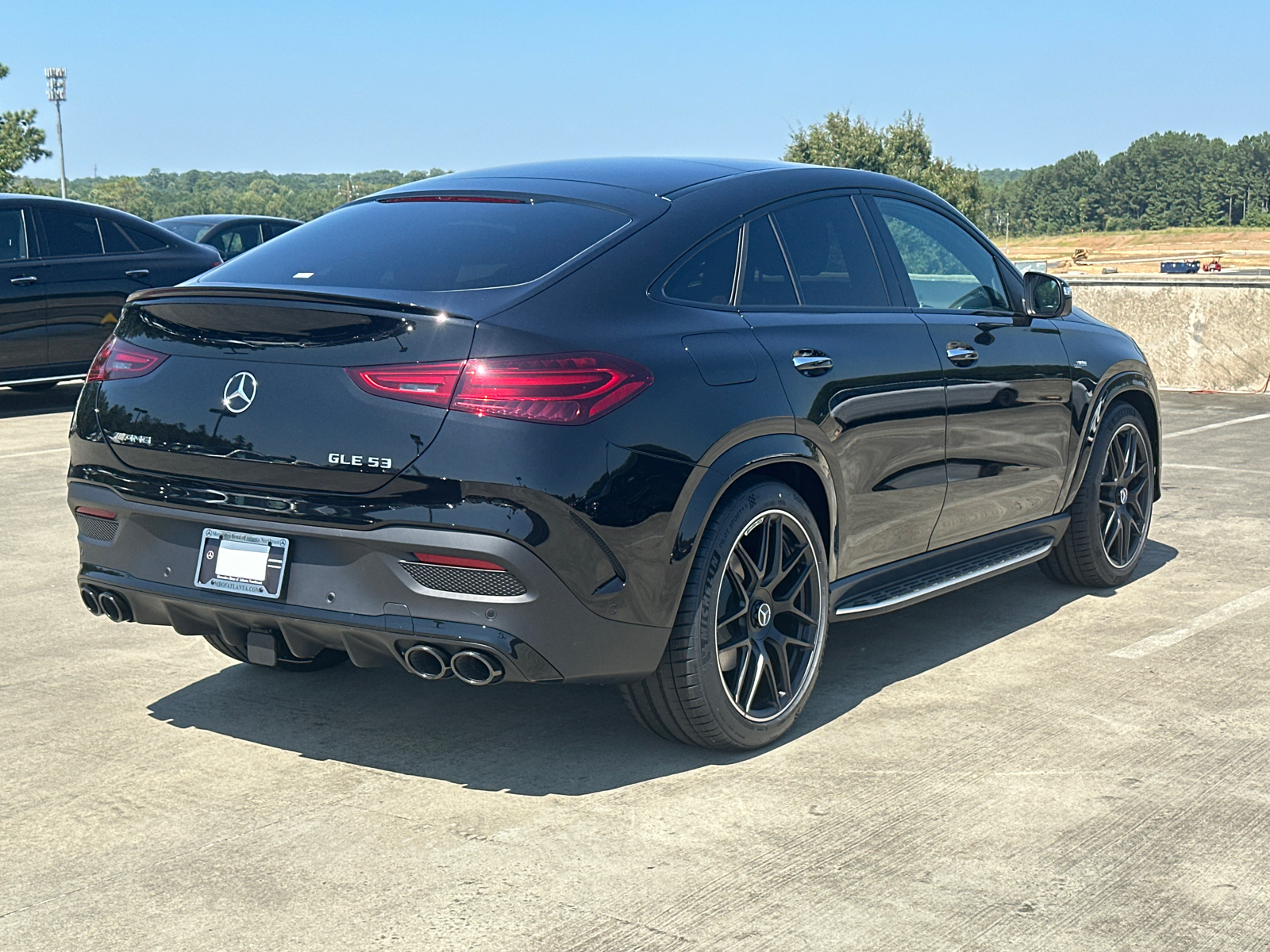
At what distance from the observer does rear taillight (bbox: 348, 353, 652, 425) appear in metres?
3.59

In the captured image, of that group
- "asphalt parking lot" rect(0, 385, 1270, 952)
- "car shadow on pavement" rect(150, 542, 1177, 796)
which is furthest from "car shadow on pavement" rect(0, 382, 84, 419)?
"car shadow on pavement" rect(150, 542, 1177, 796)

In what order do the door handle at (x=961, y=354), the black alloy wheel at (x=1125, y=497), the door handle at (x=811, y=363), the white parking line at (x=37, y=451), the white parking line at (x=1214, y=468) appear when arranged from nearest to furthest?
the door handle at (x=811, y=363)
the door handle at (x=961, y=354)
the black alloy wheel at (x=1125, y=497)
the white parking line at (x=1214, y=468)
the white parking line at (x=37, y=451)

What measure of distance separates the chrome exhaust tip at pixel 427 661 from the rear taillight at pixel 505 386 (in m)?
0.61

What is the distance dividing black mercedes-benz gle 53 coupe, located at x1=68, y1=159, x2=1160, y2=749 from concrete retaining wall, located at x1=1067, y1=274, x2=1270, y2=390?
11014 millimetres

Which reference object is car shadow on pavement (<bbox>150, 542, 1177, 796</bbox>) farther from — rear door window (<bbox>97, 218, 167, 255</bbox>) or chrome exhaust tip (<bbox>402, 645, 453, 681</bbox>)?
rear door window (<bbox>97, 218, 167, 255</bbox>)

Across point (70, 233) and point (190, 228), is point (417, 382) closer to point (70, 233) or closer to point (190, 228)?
point (70, 233)

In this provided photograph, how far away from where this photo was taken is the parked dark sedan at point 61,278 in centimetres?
1188

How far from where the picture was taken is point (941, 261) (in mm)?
5480

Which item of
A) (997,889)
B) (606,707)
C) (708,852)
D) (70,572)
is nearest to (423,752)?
(606,707)

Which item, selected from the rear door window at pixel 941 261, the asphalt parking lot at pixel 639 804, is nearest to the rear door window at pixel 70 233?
the asphalt parking lot at pixel 639 804

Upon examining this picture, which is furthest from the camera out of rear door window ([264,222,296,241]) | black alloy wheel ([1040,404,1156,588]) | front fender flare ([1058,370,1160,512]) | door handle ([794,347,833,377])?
rear door window ([264,222,296,241])

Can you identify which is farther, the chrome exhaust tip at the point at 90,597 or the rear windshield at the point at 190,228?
the rear windshield at the point at 190,228

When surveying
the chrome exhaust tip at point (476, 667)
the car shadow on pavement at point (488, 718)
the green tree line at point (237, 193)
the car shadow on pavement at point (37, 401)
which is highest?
the green tree line at point (237, 193)

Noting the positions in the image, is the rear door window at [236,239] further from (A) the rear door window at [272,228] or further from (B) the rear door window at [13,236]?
(B) the rear door window at [13,236]
